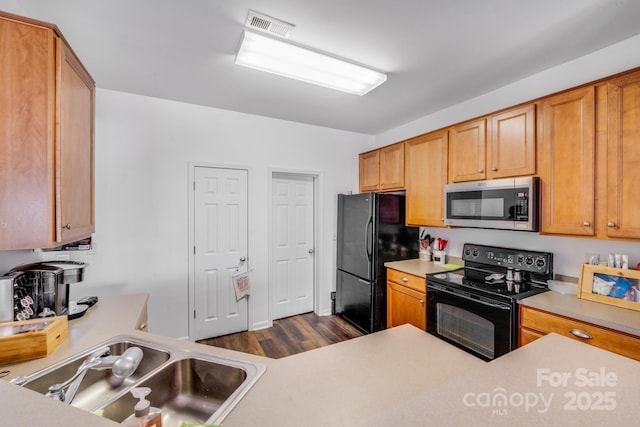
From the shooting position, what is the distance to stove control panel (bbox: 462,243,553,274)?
2189 millimetres

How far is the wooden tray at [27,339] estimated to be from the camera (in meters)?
1.17

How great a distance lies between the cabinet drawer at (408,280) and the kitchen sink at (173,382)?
75.0 inches

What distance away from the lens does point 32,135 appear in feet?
3.51

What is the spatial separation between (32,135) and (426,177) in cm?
285

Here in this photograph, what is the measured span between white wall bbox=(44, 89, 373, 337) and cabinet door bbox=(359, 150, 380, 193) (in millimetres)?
932

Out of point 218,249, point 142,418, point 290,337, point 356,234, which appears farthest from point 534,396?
point 218,249

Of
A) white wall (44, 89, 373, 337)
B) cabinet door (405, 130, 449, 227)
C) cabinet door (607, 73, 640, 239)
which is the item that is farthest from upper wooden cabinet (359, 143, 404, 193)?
cabinet door (607, 73, 640, 239)

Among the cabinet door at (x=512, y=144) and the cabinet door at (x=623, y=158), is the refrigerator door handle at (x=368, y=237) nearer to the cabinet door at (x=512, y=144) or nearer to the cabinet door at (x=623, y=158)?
the cabinet door at (x=512, y=144)

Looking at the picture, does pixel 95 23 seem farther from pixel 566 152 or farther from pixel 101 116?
pixel 566 152

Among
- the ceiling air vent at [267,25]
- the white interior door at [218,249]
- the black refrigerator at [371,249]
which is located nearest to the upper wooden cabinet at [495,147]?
the black refrigerator at [371,249]

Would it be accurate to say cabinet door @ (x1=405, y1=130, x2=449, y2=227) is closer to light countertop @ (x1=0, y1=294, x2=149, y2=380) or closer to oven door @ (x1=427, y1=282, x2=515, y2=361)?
oven door @ (x1=427, y1=282, x2=515, y2=361)

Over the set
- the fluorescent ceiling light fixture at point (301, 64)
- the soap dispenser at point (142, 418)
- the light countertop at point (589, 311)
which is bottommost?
the light countertop at point (589, 311)

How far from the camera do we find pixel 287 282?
12.0ft

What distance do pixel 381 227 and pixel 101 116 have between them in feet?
9.61
